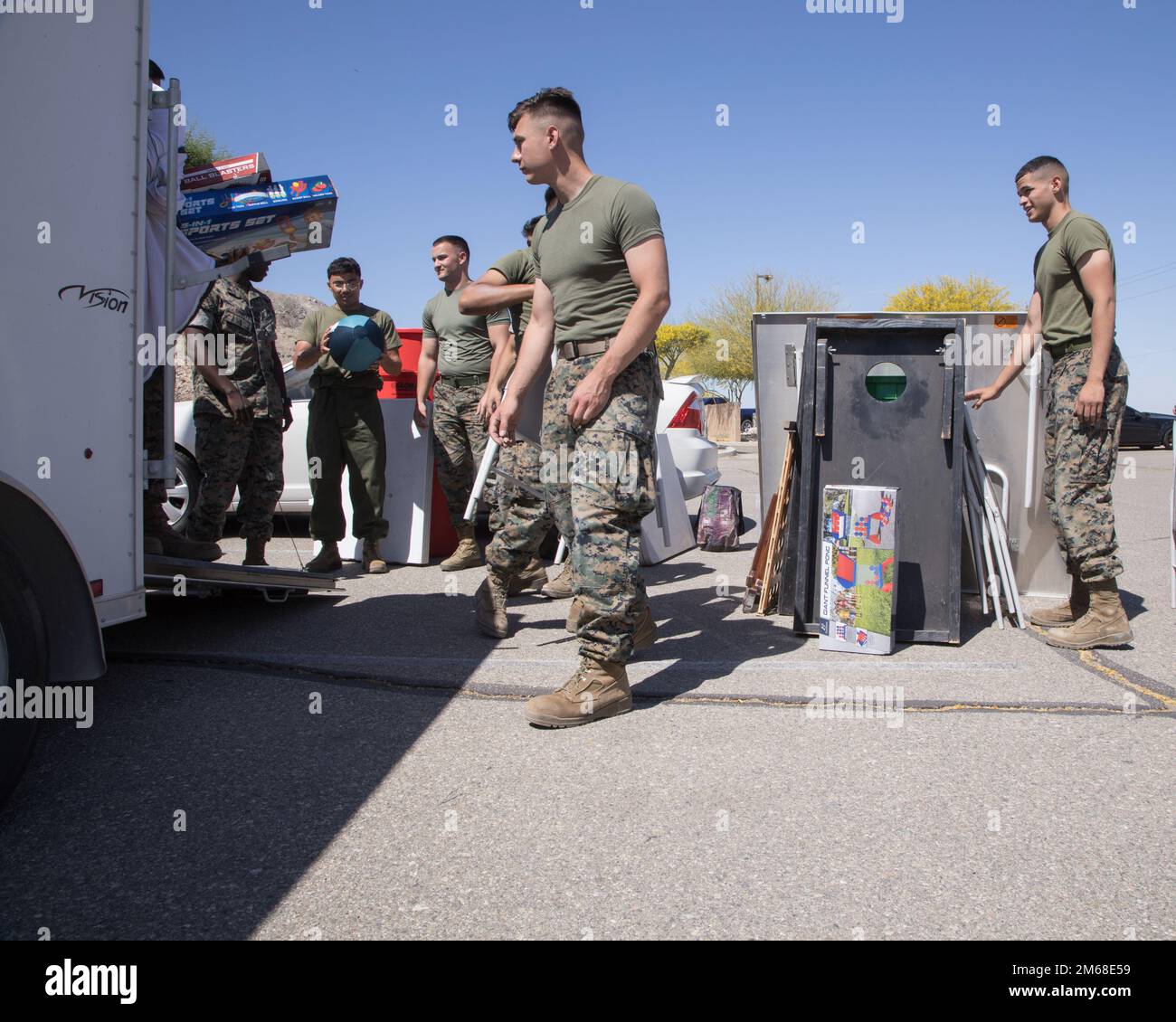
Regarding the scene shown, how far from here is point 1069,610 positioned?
5180 mm

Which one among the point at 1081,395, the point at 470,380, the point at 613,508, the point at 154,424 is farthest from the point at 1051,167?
the point at 154,424

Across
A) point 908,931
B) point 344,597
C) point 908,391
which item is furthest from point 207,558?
point 908,931

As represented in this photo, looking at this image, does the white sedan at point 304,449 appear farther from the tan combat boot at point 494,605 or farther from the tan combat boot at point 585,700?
the tan combat boot at point 585,700

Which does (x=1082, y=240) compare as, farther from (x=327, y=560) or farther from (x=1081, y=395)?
(x=327, y=560)

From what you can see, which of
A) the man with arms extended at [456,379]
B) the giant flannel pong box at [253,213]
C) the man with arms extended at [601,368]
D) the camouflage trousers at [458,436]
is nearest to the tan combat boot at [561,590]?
the camouflage trousers at [458,436]

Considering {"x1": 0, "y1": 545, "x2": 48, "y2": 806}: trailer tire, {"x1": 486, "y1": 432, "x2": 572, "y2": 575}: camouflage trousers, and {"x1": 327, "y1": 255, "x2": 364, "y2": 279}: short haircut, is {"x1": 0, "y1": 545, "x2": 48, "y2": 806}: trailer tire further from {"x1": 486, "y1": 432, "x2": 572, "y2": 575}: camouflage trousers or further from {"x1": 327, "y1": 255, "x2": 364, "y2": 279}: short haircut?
{"x1": 327, "y1": 255, "x2": 364, "y2": 279}: short haircut

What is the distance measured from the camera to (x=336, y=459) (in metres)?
6.81

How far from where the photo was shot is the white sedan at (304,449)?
8.08 meters

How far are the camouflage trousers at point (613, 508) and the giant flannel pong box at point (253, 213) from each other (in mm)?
1998

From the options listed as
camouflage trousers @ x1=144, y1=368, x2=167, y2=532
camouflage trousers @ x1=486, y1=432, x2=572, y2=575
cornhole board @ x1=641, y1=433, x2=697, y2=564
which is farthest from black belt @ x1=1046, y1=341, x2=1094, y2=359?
camouflage trousers @ x1=144, y1=368, x2=167, y2=532

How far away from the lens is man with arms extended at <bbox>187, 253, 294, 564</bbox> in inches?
226

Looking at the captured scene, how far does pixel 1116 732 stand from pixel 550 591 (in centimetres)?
341

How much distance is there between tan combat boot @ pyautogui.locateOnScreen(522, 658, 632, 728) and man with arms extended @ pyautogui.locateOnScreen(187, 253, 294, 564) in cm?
299
